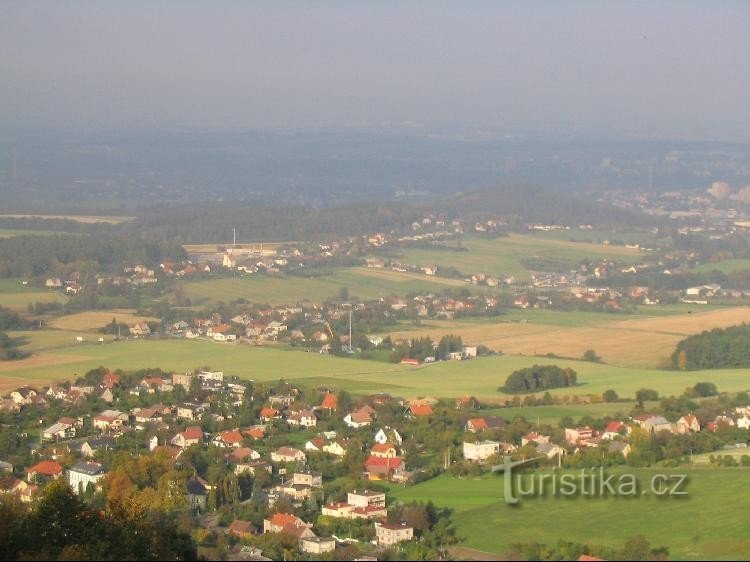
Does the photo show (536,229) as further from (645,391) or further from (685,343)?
(645,391)

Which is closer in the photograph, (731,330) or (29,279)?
(731,330)

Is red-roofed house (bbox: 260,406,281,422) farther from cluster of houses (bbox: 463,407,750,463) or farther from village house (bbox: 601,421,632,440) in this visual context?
village house (bbox: 601,421,632,440)

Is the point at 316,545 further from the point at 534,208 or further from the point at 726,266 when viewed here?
the point at 534,208

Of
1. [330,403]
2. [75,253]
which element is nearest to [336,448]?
[330,403]

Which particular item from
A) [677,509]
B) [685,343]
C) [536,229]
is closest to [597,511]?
[677,509]

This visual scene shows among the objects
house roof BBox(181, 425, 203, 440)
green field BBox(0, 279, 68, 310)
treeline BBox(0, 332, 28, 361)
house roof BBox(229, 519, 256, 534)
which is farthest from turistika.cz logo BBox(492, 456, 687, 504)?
green field BBox(0, 279, 68, 310)

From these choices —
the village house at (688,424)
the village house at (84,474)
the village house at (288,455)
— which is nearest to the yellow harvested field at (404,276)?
the village house at (688,424)
